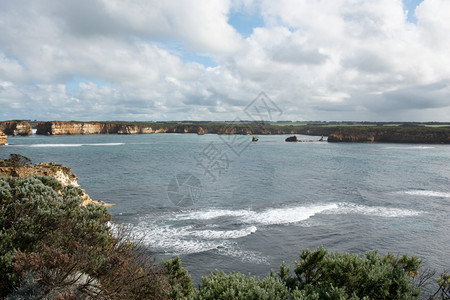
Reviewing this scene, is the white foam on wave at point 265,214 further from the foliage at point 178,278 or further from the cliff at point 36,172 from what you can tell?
the foliage at point 178,278

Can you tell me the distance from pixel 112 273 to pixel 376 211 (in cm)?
2507

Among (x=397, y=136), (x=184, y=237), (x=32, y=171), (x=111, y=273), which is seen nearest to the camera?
(x=111, y=273)

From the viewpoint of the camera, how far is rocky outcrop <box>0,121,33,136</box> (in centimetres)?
17838

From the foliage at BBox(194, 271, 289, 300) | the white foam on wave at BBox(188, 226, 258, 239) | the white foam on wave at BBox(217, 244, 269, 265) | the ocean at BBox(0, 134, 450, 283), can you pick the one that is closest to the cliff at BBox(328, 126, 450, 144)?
the ocean at BBox(0, 134, 450, 283)

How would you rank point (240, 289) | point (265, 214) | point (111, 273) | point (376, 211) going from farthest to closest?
point (376, 211), point (265, 214), point (111, 273), point (240, 289)

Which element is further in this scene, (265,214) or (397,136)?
(397,136)

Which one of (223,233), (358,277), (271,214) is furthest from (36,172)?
(358,277)

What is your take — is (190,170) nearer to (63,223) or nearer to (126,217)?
(126,217)

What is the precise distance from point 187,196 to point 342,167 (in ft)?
112

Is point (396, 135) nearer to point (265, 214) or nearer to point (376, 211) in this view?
point (376, 211)

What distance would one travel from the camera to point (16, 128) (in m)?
179

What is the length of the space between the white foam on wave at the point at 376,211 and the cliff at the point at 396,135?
116611mm

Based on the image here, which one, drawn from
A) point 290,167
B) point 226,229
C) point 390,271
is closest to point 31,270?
point 390,271

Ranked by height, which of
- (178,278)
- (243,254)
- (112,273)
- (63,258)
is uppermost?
(63,258)
